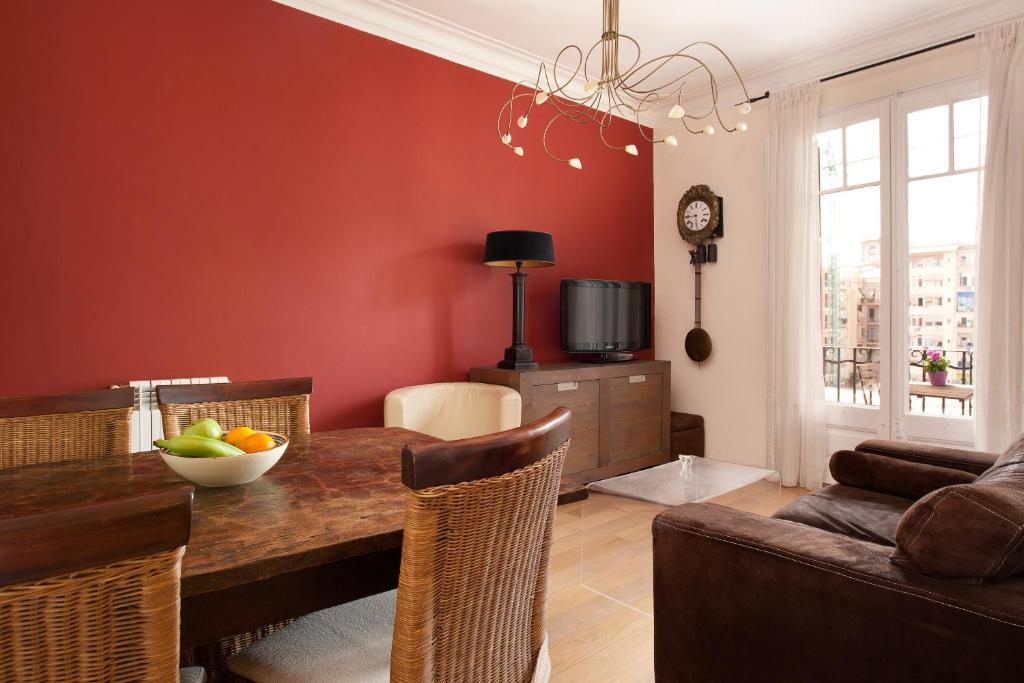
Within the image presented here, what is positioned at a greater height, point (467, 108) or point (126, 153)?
point (467, 108)

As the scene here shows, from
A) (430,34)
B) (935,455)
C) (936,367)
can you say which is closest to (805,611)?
(935,455)

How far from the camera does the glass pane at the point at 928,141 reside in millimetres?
3646

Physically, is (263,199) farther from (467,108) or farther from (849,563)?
(849,563)

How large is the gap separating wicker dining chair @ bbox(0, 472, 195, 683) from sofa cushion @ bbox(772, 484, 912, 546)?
2064 mm

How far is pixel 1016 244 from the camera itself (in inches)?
129

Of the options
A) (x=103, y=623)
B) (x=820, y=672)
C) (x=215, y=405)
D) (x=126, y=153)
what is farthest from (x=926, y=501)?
(x=126, y=153)

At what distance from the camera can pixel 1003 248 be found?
331 centimetres

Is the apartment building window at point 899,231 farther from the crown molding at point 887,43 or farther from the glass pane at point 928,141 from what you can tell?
the crown molding at point 887,43

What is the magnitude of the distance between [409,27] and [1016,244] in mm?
3605

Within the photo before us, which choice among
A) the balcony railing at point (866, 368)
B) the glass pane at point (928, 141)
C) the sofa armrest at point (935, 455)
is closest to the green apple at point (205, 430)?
the sofa armrest at point (935, 455)

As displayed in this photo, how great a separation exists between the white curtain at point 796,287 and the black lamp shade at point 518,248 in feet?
5.63

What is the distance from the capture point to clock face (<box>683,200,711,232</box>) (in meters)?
4.73

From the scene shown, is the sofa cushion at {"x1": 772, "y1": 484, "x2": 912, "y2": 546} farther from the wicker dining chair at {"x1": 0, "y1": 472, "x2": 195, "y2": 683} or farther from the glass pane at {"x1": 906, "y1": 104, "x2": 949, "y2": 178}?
the glass pane at {"x1": 906, "y1": 104, "x2": 949, "y2": 178}

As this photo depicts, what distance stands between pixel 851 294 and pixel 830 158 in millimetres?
954
